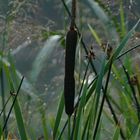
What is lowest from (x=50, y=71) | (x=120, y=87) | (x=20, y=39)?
(x=50, y=71)

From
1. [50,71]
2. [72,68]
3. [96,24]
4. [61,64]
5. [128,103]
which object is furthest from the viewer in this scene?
[50,71]

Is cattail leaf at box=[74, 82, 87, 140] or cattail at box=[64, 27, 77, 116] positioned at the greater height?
cattail at box=[64, 27, 77, 116]

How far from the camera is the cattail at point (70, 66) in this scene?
0.60m

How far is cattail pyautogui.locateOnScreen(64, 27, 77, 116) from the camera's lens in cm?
60

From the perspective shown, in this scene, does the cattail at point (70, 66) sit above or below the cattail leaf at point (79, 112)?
A: above

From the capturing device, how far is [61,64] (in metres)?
2.00

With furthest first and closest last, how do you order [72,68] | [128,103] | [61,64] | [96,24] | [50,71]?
1. [50,71]
2. [61,64]
3. [96,24]
4. [128,103]
5. [72,68]

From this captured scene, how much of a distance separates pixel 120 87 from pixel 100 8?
22 centimetres

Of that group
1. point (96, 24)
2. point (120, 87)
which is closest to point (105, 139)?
point (120, 87)

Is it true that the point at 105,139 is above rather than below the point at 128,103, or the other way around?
below

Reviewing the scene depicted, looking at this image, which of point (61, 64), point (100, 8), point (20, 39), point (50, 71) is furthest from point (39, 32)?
point (50, 71)

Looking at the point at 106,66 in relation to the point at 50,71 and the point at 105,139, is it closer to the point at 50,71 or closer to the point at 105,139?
the point at 105,139

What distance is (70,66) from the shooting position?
2.01 ft

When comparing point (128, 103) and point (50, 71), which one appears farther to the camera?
point (50, 71)
